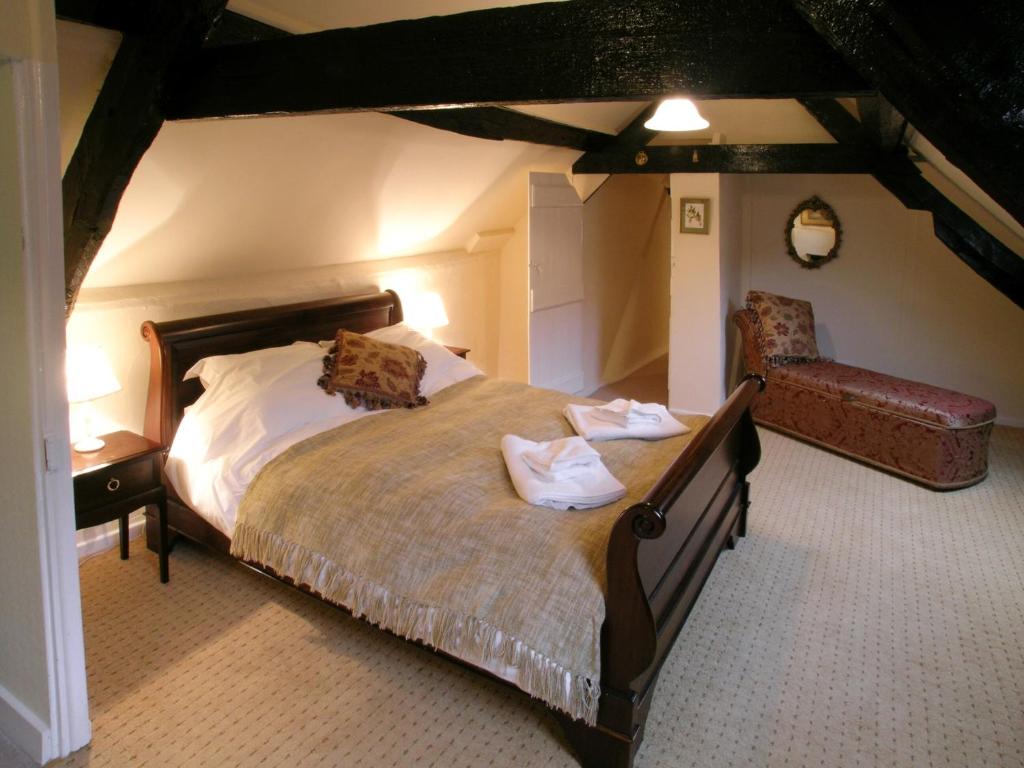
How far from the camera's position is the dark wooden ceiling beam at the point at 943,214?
409 centimetres

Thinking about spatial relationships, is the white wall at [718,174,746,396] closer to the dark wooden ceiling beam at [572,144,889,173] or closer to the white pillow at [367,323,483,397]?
the dark wooden ceiling beam at [572,144,889,173]

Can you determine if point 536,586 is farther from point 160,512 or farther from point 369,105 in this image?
point 160,512

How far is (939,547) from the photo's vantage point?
3.43 m

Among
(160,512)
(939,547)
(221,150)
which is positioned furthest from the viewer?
(939,547)

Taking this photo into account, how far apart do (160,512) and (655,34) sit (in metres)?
2.58

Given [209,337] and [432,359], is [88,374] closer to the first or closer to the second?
[209,337]

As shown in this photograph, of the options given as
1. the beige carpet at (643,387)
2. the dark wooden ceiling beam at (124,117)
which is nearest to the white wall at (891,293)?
the beige carpet at (643,387)

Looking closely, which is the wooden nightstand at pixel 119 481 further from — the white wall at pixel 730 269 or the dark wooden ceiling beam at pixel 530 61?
the white wall at pixel 730 269

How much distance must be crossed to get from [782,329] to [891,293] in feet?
3.28

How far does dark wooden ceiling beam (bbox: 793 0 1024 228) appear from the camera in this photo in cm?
122

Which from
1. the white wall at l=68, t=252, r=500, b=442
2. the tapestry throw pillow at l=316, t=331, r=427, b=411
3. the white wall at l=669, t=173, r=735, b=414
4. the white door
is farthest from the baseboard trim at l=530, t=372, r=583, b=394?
the tapestry throw pillow at l=316, t=331, r=427, b=411

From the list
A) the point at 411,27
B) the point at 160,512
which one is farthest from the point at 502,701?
the point at 411,27

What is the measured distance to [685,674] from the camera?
8.36ft

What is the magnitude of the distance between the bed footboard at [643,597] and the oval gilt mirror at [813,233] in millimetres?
3380
